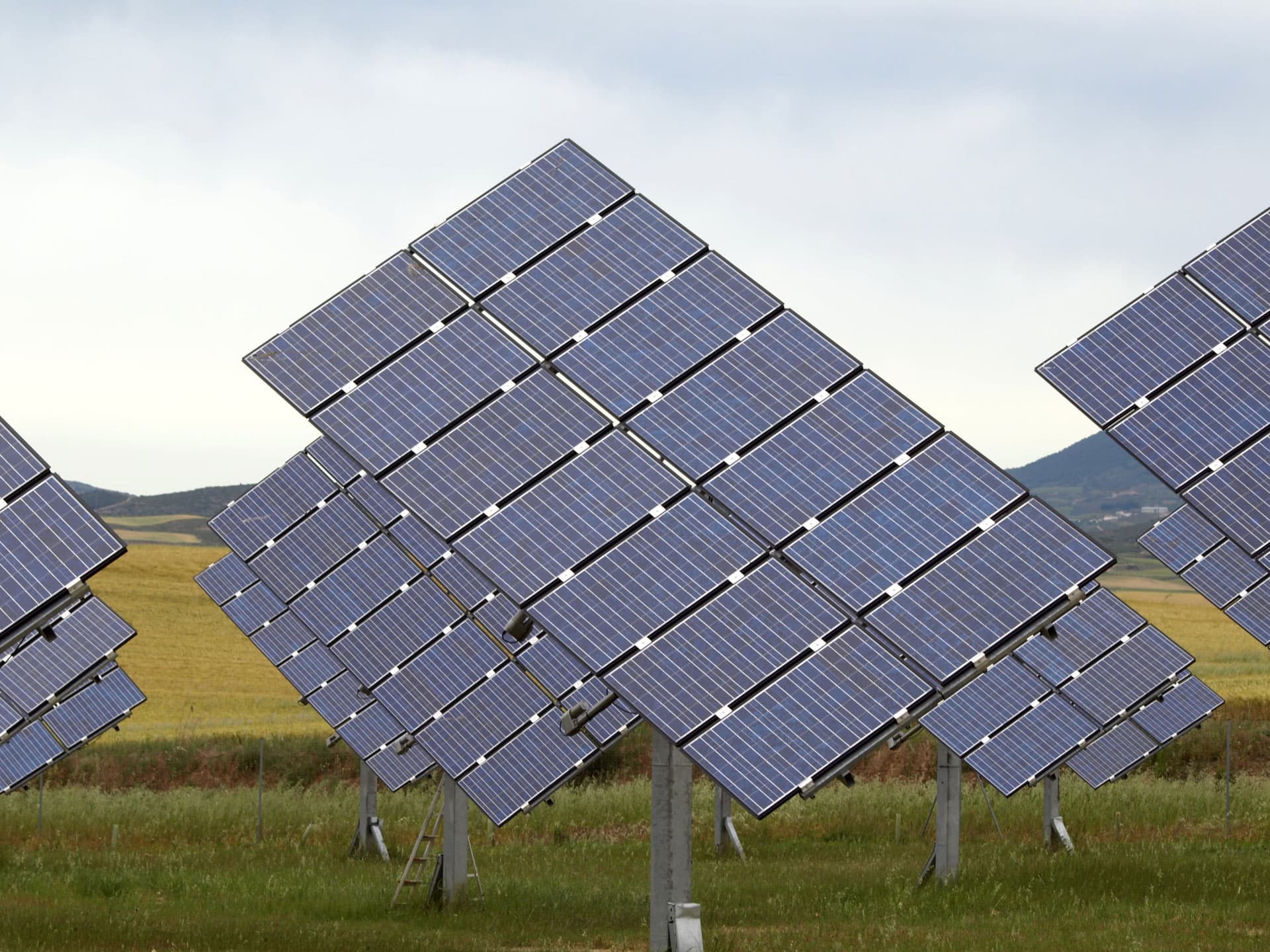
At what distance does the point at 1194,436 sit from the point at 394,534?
43.3 feet

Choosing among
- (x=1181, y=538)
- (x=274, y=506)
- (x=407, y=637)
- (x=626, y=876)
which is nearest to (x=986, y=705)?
(x=1181, y=538)

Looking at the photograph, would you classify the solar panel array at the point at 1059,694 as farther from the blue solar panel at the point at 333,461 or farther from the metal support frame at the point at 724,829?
the blue solar panel at the point at 333,461

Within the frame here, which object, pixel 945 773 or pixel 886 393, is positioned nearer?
pixel 886 393

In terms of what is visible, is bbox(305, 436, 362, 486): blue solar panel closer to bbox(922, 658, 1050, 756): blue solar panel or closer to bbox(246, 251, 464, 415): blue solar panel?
bbox(246, 251, 464, 415): blue solar panel

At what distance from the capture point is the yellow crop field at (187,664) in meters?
63.6

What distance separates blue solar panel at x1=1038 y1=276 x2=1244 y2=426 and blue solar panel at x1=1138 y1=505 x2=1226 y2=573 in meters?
5.26

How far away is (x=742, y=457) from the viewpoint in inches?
746

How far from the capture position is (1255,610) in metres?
28.1

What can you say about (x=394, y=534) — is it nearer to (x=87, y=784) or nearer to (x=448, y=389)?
(x=448, y=389)

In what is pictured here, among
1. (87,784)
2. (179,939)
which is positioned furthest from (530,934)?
(87,784)

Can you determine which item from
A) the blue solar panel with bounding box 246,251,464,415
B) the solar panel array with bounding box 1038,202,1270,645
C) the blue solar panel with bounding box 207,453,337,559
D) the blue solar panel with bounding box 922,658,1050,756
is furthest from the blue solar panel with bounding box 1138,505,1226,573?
the blue solar panel with bounding box 207,453,337,559

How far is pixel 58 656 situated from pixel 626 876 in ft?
36.8

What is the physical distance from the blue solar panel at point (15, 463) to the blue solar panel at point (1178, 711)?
28.4m

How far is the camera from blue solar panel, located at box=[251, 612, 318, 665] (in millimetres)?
38750
